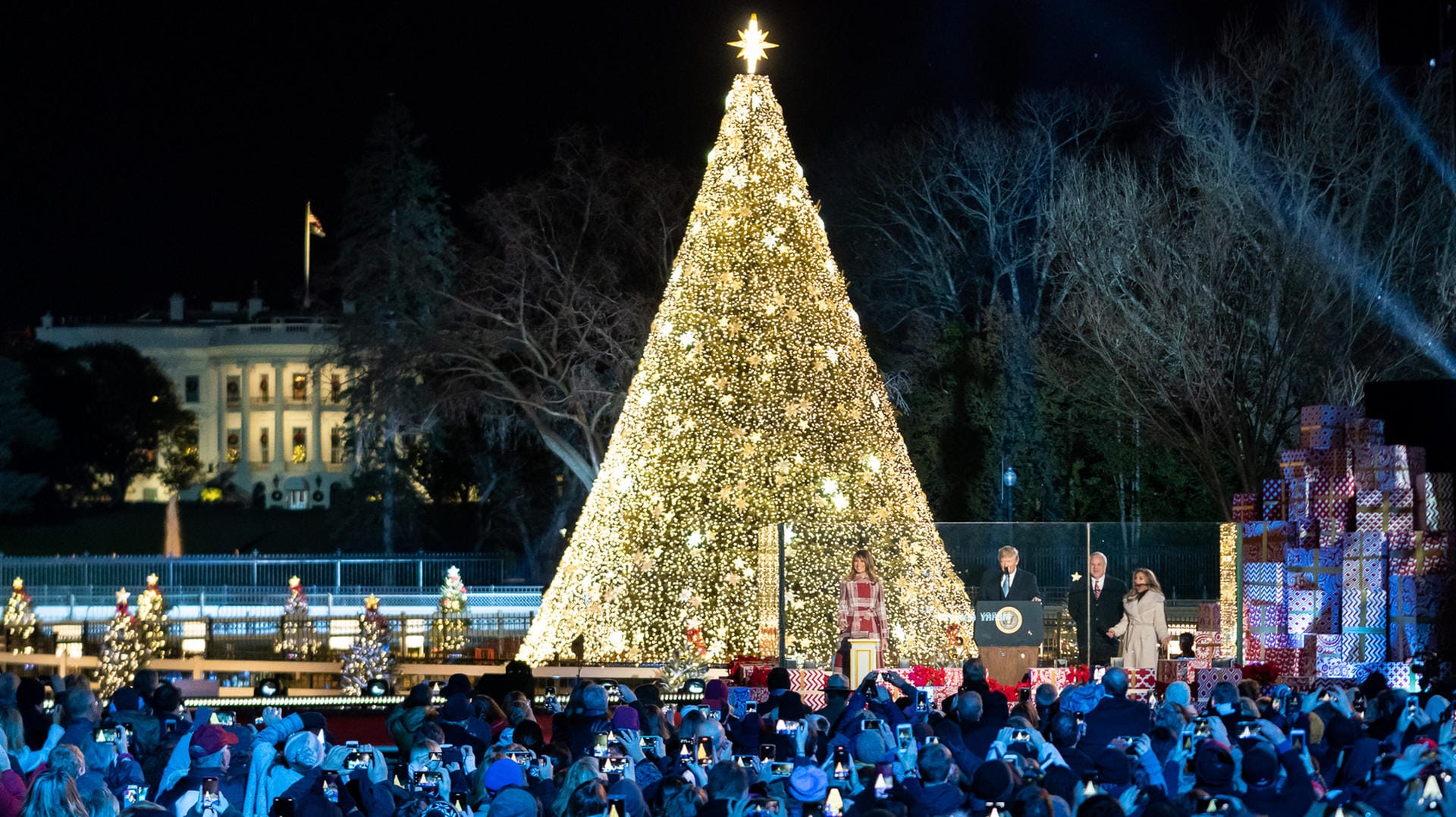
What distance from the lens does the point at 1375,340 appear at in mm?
33812

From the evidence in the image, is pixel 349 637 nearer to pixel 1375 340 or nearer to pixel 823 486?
pixel 823 486

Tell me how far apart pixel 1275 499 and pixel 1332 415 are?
4.62 ft

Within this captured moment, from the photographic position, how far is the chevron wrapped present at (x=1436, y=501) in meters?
19.6

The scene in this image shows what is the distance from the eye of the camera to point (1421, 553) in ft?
63.4

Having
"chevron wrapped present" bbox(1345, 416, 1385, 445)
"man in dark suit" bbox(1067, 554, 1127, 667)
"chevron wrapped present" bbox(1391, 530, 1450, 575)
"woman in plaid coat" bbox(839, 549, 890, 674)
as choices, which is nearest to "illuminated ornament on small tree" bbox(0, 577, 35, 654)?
"woman in plaid coat" bbox(839, 549, 890, 674)

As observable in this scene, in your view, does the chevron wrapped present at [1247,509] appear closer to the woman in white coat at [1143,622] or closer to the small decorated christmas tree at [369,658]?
the woman in white coat at [1143,622]

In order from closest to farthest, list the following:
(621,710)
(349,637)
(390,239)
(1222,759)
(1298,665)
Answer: (1222,759) → (621,710) → (1298,665) → (349,637) → (390,239)

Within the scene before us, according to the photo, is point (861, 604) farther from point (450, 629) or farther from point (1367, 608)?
point (450, 629)

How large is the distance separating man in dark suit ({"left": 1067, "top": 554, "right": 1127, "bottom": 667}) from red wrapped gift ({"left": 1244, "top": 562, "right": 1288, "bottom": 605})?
6.28 feet

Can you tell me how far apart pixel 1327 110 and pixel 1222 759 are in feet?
85.1

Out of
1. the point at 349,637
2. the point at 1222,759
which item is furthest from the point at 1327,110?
the point at 1222,759

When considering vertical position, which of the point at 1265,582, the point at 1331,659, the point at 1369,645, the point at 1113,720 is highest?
the point at 1265,582

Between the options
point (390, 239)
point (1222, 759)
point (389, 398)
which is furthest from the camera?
point (390, 239)

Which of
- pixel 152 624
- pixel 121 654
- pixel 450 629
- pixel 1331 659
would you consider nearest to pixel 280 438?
pixel 450 629
